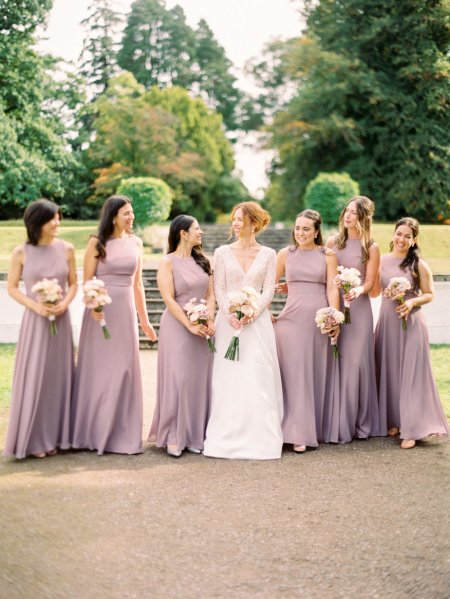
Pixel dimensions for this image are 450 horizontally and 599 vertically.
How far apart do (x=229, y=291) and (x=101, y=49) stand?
4254 centimetres

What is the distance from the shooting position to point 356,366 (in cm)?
670

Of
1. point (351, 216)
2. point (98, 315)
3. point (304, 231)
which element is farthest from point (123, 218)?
point (351, 216)

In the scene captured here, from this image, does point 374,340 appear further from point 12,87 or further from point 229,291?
point 12,87

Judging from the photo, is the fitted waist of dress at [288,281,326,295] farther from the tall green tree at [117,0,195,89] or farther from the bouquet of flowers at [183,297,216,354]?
the tall green tree at [117,0,195,89]

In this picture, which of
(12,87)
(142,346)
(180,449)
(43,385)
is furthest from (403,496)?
(12,87)

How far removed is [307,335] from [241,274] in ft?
2.63

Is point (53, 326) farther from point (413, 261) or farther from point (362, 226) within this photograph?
point (413, 261)

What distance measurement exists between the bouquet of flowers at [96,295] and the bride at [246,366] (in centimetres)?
104

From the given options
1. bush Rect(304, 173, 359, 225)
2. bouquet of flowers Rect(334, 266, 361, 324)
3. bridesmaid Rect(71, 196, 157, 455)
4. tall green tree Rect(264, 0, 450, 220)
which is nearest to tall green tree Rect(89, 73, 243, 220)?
tall green tree Rect(264, 0, 450, 220)

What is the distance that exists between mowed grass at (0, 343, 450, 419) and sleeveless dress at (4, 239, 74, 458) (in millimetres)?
2081

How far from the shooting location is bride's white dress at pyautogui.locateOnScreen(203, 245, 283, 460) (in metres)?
6.20

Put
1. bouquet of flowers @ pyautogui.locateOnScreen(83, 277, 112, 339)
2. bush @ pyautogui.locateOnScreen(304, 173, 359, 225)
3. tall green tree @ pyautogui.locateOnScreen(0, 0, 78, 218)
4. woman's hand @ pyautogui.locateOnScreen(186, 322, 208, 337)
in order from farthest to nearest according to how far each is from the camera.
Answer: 1. tall green tree @ pyautogui.locateOnScreen(0, 0, 78, 218)
2. bush @ pyautogui.locateOnScreen(304, 173, 359, 225)
3. woman's hand @ pyautogui.locateOnScreen(186, 322, 208, 337)
4. bouquet of flowers @ pyautogui.locateOnScreen(83, 277, 112, 339)

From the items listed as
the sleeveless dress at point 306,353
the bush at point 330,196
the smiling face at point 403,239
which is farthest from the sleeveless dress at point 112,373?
the bush at point 330,196

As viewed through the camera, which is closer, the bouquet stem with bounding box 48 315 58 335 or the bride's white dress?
the bouquet stem with bounding box 48 315 58 335
